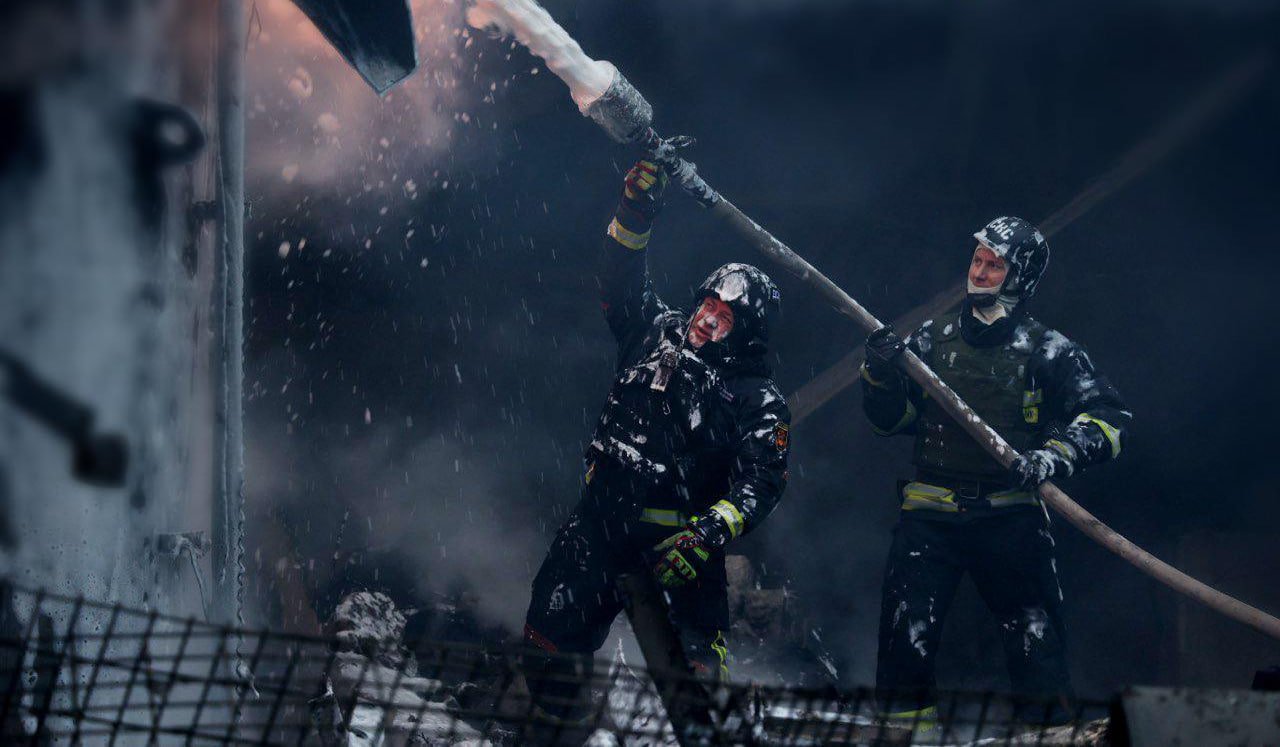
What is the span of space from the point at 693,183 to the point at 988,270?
1.67 m

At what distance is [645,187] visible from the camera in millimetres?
5348

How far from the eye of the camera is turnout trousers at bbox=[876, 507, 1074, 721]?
5.26 meters

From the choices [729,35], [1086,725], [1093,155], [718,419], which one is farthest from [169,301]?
[1093,155]

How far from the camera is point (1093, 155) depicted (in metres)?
6.91

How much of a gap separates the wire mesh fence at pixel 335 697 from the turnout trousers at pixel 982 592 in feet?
0.96

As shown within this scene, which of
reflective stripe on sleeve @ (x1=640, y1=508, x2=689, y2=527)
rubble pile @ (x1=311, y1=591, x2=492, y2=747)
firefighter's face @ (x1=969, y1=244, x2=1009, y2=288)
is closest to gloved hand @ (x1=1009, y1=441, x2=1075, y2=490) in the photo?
firefighter's face @ (x1=969, y1=244, x2=1009, y2=288)

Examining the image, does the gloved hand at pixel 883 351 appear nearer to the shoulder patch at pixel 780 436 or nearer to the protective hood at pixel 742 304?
the protective hood at pixel 742 304

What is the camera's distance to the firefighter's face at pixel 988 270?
18.4 feet

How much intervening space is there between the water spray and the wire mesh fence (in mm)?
975

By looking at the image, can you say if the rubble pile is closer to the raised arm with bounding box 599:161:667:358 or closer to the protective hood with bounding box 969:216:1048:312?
the raised arm with bounding box 599:161:667:358

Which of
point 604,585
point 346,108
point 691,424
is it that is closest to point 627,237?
point 691,424

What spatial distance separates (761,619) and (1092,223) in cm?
351

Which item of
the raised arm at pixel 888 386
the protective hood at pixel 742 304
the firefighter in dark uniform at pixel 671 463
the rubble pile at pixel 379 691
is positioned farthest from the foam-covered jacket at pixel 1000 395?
the rubble pile at pixel 379 691

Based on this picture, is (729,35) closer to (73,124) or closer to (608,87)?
(608,87)
